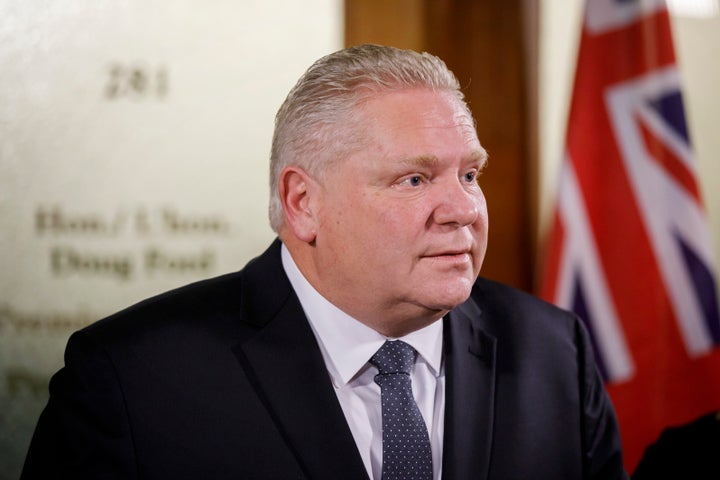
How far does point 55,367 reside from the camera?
2414 millimetres

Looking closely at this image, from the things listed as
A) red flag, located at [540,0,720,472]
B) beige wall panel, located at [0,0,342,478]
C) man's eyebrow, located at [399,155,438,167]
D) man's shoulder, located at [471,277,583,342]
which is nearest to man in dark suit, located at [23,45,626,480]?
man's eyebrow, located at [399,155,438,167]

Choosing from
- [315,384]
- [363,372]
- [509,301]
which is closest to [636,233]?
[509,301]

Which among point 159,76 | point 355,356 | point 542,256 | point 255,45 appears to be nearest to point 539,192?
point 542,256

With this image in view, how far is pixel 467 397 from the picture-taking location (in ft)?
5.34

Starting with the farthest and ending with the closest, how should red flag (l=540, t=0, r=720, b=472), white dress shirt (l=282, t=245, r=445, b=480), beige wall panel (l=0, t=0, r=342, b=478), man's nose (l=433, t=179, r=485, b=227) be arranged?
1. red flag (l=540, t=0, r=720, b=472)
2. beige wall panel (l=0, t=0, r=342, b=478)
3. white dress shirt (l=282, t=245, r=445, b=480)
4. man's nose (l=433, t=179, r=485, b=227)

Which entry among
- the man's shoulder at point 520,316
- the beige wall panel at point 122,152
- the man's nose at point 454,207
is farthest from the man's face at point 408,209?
the beige wall panel at point 122,152

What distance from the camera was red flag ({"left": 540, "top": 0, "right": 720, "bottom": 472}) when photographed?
2760 millimetres

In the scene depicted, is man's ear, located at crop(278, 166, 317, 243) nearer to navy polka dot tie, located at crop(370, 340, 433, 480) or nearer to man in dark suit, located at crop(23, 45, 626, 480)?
man in dark suit, located at crop(23, 45, 626, 480)

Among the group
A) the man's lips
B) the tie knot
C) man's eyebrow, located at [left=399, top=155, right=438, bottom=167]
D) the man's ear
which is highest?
man's eyebrow, located at [left=399, top=155, right=438, bottom=167]

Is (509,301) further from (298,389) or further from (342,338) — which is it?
(298,389)

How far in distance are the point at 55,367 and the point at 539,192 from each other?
1.74 m

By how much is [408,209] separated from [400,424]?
15.3 inches

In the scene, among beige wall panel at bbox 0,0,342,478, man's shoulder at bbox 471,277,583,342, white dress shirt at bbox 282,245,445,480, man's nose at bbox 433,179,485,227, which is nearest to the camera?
man's nose at bbox 433,179,485,227

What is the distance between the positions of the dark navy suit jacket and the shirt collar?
30 mm
